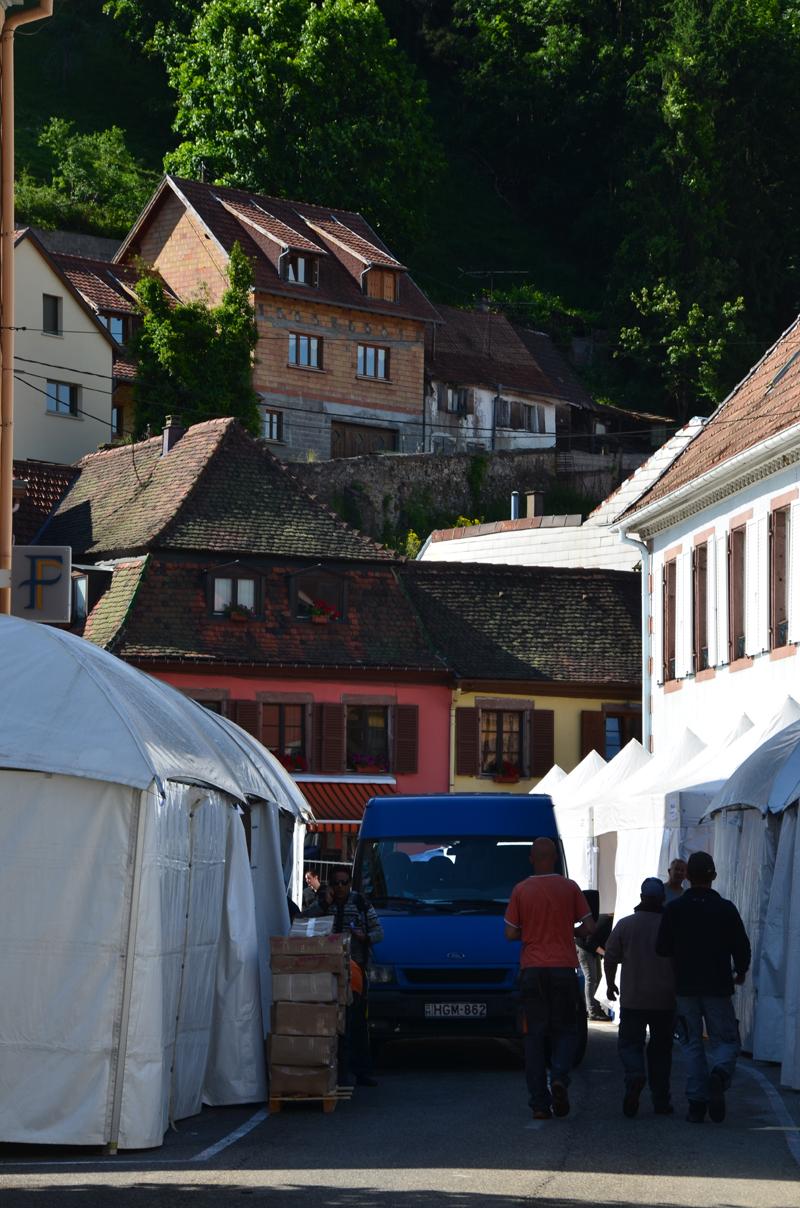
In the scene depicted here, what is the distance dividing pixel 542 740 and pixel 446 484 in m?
21.3

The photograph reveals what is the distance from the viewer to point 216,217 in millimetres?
71312

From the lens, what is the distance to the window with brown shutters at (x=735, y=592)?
33.2m

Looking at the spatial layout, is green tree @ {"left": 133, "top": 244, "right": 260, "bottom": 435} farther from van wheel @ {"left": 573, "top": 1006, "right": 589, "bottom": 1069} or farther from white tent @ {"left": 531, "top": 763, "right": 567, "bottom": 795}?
van wheel @ {"left": 573, "top": 1006, "right": 589, "bottom": 1069}

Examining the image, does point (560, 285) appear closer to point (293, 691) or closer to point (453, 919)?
point (293, 691)

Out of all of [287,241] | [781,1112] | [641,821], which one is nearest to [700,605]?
[641,821]

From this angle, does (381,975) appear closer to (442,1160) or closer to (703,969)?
(703,969)

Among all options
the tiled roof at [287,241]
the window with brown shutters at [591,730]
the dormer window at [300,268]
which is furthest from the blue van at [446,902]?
the dormer window at [300,268]

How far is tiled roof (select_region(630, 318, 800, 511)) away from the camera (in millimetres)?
32000

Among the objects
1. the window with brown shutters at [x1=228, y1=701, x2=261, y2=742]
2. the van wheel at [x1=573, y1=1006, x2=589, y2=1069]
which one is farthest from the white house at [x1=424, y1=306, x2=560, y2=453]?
the van wheel at [x1=573, y1=1006, x2=589, y2=1069]

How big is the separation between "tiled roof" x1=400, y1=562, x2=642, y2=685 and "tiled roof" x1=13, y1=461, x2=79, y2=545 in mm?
9180

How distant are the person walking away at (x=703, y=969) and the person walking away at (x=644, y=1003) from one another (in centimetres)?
36

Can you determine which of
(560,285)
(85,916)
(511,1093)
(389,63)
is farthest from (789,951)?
(560,285)

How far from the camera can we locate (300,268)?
71250 mm

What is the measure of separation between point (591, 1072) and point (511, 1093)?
7.20 feet
